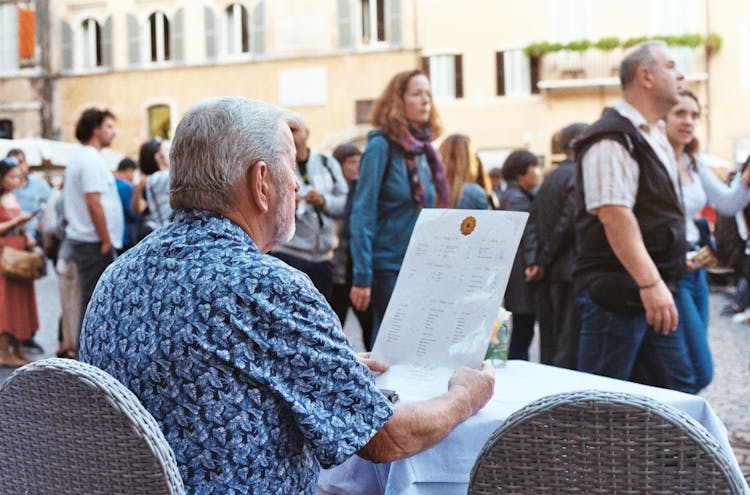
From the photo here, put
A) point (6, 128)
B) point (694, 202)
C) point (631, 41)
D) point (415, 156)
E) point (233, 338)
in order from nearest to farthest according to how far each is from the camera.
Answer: point (233, 338), point (694, 202), point (415, 156), point (631, 41), point (6, 128)

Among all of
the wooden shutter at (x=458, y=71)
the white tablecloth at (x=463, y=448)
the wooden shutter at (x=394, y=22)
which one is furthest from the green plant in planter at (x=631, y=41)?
the white tablecloth at (x=463, y=448)

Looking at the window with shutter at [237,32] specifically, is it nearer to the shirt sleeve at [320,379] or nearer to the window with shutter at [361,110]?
the window with shutter at [361,110]

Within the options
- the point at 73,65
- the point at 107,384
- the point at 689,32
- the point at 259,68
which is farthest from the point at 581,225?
the point at 73,65

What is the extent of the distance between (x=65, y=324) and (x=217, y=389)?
5228 mm

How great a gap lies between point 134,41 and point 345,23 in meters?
6.51

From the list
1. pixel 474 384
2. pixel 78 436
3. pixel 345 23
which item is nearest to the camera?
pixel 78 436

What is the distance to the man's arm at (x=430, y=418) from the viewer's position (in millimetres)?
1828

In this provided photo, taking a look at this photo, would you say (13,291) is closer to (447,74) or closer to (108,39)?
(447,74)

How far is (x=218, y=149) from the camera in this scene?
1.77 m

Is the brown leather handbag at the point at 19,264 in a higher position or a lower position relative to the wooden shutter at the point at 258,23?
lower

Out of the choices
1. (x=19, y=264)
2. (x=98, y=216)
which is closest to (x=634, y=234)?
(x=98, y=216)

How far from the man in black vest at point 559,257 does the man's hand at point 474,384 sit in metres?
3.18

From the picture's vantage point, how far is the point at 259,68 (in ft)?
93.1

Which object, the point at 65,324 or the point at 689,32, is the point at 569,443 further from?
the point at 689,32
